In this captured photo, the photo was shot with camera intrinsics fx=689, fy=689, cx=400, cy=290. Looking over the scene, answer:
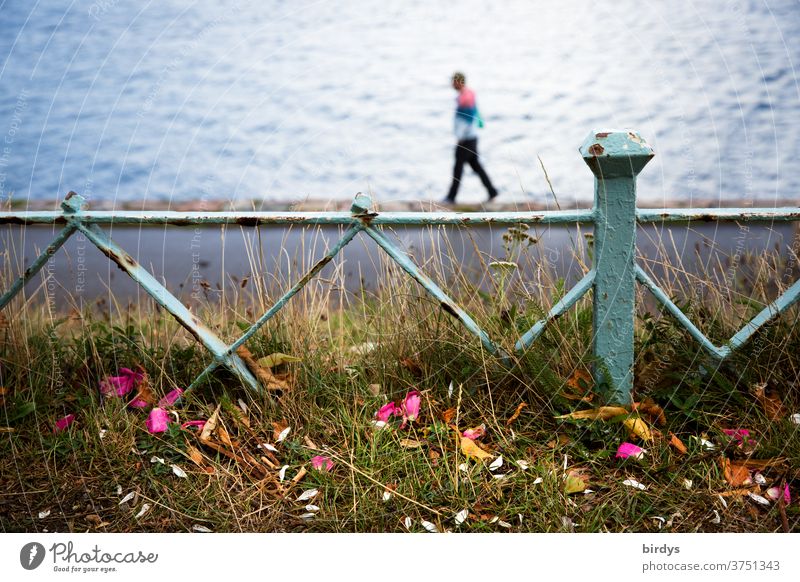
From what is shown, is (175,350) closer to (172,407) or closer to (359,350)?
(172,407)

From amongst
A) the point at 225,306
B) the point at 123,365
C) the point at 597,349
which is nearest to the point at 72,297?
the point at 123,365

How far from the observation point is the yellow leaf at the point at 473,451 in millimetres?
2283

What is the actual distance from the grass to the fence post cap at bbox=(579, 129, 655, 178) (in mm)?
451

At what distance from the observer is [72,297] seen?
284cm

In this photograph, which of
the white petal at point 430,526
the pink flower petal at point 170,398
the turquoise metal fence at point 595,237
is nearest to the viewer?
the white petal at point 430,526

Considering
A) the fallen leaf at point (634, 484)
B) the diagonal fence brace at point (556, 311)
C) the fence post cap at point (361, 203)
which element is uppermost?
the fence post cap at point (361, 203)

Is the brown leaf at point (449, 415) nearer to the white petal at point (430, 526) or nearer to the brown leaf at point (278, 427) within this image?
the white petal at point (430, 526)

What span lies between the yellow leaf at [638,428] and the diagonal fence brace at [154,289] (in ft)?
4.34

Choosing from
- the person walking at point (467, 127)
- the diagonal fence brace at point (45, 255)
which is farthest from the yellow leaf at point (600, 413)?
the person walking at point (467, 127)

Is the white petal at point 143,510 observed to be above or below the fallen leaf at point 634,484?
above

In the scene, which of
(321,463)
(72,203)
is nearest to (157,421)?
(321,463)

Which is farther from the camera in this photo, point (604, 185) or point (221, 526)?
point (604, 185)

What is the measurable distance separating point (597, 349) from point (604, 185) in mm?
580

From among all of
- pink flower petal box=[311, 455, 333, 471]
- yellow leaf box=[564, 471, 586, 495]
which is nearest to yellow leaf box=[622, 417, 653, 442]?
yellow leaf box=[564, 471, 586, 495]
